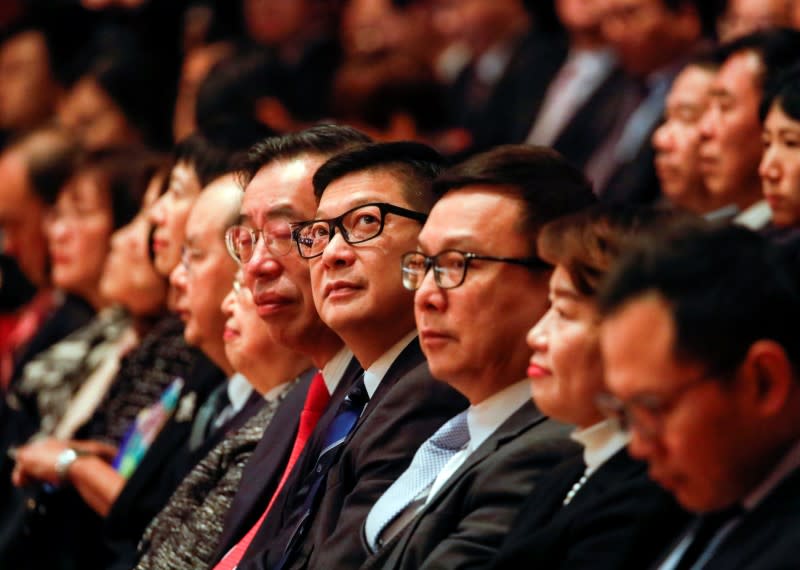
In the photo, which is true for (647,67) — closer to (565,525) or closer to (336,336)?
(336,336)

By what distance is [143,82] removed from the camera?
6.89m

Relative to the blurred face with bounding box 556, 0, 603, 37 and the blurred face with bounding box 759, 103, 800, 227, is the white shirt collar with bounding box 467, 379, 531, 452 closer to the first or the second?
the blurred face with bounding box 759, 103, 800, 227

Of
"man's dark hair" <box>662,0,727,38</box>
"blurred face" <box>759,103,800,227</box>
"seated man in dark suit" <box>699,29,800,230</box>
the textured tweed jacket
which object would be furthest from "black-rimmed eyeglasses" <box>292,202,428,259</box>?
"man's dark hair" <box>662,0,727,38</box>

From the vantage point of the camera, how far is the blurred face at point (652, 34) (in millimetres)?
5176

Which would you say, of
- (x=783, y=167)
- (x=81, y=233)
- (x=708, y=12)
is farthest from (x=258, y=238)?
(x=708, y=12)

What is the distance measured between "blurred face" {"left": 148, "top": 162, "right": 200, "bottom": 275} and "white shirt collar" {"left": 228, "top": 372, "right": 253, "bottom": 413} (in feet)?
1.68

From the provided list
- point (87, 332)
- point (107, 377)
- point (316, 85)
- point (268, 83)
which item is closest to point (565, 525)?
point (107, 377)

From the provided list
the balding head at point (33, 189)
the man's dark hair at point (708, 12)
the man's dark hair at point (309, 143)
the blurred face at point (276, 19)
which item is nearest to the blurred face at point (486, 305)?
the man's dark hair at point (309, 143)

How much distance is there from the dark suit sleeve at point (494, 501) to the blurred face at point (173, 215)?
6.20ft

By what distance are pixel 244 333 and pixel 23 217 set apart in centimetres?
254

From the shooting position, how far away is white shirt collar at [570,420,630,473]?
2195mm

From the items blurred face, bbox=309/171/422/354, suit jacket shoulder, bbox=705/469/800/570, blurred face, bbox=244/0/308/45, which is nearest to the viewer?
suit jacket shoulder, bbox=705/469/800/570

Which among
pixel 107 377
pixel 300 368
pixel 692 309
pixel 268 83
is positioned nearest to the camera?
pixel 692 309

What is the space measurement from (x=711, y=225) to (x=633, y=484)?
39 cm
